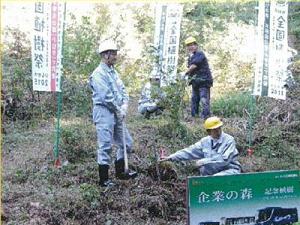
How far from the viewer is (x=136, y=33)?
50.8 feet

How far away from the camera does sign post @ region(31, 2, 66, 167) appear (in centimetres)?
749

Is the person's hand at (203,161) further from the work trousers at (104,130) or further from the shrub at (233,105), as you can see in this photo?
the shrub at (233,105)

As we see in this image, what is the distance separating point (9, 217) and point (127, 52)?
954 cm

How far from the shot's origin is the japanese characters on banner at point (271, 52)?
852cm

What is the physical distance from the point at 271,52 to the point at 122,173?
362 centimetres

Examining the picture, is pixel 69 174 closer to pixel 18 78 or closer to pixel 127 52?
pixel 18 78

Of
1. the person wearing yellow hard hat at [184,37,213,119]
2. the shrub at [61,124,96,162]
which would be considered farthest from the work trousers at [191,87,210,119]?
the shrub at [61,124,96,162]

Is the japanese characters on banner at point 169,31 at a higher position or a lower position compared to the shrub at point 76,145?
higher

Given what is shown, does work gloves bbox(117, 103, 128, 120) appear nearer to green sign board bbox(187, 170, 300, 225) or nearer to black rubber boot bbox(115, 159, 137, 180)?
black rubber boot bbox(115, 159, 137, 180)

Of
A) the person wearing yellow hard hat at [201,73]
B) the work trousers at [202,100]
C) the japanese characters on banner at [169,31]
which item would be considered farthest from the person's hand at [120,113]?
the japanese characters on banner at [169,31]

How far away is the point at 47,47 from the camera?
296 inches

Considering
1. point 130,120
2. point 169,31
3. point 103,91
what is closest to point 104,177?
point 103,91

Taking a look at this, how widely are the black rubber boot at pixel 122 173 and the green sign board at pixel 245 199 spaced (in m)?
2.17

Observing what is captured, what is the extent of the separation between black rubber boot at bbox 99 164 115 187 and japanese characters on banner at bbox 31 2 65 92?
179 centimetres
